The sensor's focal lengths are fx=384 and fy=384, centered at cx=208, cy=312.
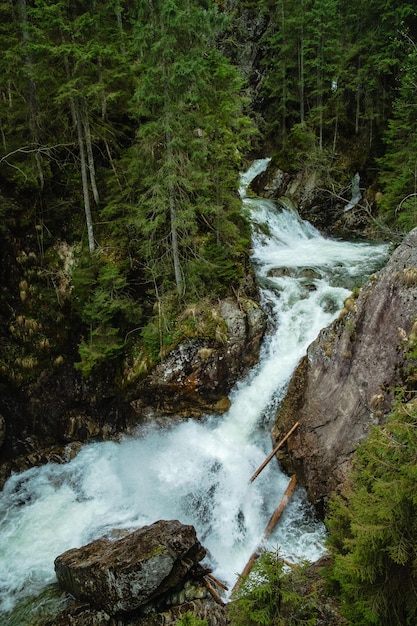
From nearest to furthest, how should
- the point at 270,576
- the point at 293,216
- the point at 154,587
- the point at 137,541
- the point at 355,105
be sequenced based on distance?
the point at 270,576, the point at 154,587, the point at 137,541, the point at 293,216, the point at 355,105

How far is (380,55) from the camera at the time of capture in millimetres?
21844

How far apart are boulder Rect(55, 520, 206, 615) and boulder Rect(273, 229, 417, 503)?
332 cm

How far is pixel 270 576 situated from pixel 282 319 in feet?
30.1

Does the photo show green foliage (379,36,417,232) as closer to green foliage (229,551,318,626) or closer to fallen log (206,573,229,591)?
fallen log (206,573,229,591)

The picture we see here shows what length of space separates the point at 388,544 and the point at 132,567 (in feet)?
17.6

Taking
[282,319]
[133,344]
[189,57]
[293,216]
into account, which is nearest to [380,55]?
[293,216]

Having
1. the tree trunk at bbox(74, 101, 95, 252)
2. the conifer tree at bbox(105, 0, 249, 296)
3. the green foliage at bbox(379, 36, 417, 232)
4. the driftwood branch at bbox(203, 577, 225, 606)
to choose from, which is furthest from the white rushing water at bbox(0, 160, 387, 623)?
the green foliage at bbox(379, 36, 417, 232)

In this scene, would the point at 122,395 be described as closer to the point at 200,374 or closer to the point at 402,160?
the point at 200,374

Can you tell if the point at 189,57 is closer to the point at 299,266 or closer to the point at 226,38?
the point at 299,266

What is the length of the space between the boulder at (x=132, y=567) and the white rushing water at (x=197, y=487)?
A: 2.63 ft

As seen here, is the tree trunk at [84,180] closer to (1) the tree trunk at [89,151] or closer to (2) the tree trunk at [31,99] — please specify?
(1) the tree trunk at [89,151]

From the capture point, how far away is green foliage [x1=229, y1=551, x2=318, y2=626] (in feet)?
14.6

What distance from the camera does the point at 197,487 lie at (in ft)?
33.1

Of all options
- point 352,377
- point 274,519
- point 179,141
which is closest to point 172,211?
point 179,141
